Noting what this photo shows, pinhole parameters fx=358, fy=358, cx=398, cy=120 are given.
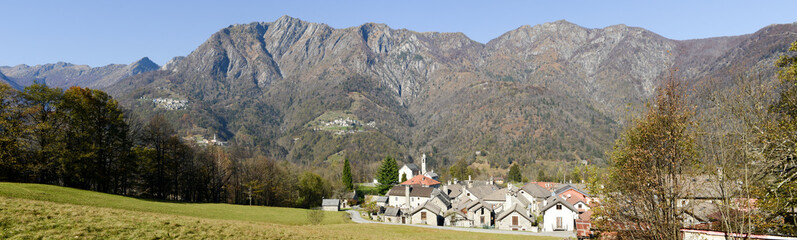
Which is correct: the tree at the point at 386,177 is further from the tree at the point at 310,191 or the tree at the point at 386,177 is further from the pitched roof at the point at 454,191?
the pitched roof at the point at 454,191

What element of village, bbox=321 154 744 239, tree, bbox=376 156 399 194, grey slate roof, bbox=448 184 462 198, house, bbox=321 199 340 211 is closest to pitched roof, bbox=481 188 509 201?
village, bbox=321 154 744 239

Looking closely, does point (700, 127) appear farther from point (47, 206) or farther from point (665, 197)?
point (47, 206)

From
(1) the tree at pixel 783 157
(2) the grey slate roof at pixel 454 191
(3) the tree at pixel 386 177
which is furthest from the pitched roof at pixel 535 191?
(1) the tree at pixel 783 157

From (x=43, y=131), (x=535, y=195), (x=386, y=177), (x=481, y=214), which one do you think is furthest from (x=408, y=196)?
(x=43, y=131)

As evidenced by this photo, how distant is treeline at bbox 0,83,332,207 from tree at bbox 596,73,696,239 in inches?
2065

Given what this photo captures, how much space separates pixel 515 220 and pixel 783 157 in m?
49.8

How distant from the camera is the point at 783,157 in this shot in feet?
44.3

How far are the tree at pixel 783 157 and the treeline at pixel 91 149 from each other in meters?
56.8

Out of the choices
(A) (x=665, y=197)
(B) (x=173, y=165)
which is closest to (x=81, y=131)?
(B) (x=173, y=165)

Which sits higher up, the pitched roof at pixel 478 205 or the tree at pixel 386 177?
the tree at pixel 386 177

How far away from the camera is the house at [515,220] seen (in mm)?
59750

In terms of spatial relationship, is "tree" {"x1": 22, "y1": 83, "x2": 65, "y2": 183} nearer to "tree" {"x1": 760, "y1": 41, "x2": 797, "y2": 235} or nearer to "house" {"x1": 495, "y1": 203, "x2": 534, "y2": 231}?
"tree" {"x1": 760, "y1": 41, "x2": 797, "y2": 235}

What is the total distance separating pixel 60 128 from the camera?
41219 mm

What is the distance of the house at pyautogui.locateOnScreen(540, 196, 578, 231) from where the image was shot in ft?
190
